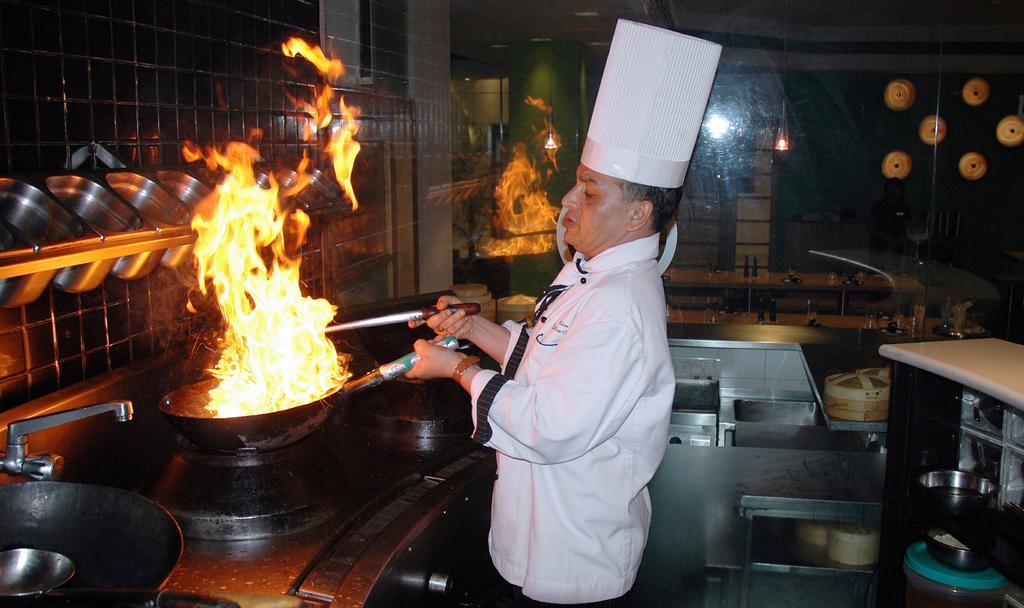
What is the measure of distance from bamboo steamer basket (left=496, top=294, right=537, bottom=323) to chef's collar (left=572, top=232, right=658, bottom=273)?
2.35 meters

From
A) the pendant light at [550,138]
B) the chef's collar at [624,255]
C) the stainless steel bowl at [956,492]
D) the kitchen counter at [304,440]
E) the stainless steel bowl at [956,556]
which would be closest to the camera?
the kitchen counter at [304,440]

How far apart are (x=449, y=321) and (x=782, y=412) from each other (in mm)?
2227

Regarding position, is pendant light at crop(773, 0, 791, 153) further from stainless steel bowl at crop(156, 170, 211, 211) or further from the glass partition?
stainless steel bowl at crop(156, 170, 211, 211)

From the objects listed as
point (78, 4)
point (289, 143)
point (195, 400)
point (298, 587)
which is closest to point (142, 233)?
point (195, 400)

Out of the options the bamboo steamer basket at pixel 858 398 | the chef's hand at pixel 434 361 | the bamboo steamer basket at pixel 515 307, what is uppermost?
the chef's hand at pixel 434 361

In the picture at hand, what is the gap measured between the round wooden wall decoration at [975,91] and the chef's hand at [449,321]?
9.11 ft

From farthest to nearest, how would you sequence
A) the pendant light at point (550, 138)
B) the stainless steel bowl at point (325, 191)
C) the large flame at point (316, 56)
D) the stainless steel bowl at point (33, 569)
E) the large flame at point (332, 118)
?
1. the pendant light at point (550, 138)
2. the large flame at point (332, 118)
3. the large flame at point (316, 56)
4. the stainless steel bowl at point (325, 191)
5. the stainless steel bowl at point (33, 569)

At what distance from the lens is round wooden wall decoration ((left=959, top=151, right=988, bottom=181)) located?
362 cm

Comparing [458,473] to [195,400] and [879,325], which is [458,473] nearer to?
[195,400]

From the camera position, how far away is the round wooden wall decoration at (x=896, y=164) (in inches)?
154

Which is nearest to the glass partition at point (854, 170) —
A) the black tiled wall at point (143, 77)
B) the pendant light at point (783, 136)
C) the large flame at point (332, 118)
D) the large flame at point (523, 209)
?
the pendant light at point (783, 136)

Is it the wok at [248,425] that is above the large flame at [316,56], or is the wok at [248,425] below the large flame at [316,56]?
below

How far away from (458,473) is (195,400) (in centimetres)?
70

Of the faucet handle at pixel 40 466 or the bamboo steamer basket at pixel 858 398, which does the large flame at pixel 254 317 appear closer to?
the faucet handle at pixel 40 466
